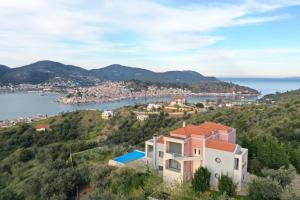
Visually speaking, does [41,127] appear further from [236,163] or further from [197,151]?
[236,163]

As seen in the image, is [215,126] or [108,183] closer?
[108,183]

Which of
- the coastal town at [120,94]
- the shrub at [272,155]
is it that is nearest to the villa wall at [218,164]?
the shrub at [272,155]

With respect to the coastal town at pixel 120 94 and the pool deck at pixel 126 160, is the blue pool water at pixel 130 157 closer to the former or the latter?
the pool deck at pixel 126 160

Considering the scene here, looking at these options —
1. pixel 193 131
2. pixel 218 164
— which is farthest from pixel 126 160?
pixel 218 164

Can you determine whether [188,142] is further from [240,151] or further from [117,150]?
[117,150]

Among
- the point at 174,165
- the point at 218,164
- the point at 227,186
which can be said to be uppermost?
the point at 218,164

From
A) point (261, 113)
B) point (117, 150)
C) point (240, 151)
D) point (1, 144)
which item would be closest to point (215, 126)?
point (240, 151)
